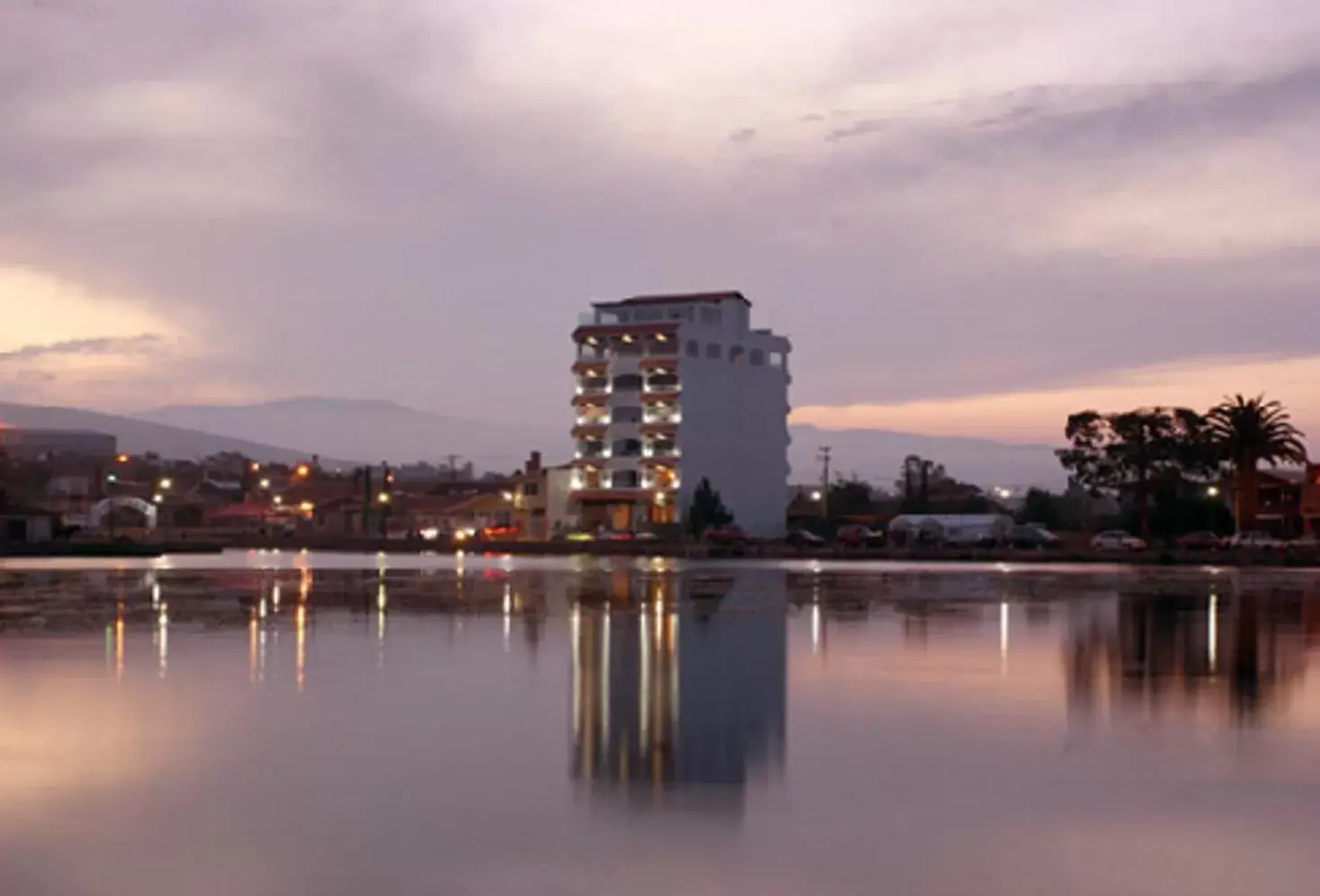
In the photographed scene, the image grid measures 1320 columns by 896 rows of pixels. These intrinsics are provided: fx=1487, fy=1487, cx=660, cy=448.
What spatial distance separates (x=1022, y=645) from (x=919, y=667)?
4505 mm

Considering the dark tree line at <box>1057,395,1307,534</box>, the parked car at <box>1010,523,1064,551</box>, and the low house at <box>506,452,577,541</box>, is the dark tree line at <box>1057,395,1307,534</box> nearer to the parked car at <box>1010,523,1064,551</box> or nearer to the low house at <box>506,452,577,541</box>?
the parked car at <box>1010,523,1064,551</box>

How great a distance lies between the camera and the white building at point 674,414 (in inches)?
4975

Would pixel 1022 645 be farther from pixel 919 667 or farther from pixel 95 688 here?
pixel 95 688

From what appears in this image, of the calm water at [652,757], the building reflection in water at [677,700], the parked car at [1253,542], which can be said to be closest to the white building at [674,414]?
the parked car at [1253,542]

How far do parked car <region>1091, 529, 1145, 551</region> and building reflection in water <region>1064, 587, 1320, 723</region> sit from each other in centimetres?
5355

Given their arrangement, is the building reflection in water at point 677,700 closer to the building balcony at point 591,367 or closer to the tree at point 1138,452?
the tree at point 1138,452

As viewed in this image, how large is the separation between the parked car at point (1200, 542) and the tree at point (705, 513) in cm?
3501

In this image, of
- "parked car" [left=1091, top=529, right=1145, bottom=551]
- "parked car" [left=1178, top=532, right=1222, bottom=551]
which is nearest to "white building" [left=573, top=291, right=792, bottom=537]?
"parked car" [left=1091, top=529, right=1145, bottom=551]

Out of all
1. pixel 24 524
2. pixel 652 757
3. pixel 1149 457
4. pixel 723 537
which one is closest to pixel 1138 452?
pixel 1149 457

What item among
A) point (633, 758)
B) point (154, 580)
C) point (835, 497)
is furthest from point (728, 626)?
point (835, 497)

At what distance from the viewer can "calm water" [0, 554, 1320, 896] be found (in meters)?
9.94

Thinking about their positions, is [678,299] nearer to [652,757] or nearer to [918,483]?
[918,483]

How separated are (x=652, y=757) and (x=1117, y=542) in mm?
84169

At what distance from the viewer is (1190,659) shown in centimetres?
2362
